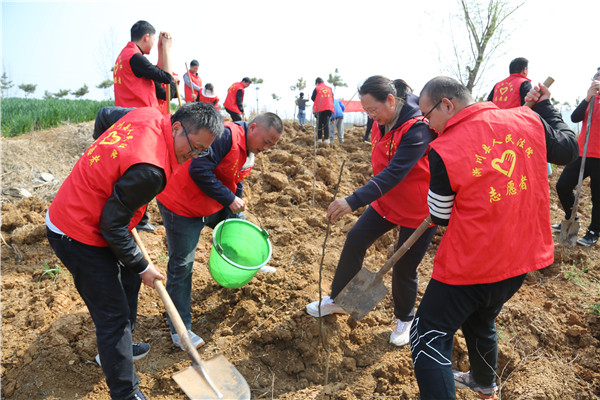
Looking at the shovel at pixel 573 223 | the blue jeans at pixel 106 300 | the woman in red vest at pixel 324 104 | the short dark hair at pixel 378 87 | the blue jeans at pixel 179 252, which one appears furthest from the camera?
the woman in red vest at pixel 324 104

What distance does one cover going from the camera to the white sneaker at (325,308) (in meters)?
2.79

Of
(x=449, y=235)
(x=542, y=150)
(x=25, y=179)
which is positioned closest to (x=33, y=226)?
(x=25, y=179)

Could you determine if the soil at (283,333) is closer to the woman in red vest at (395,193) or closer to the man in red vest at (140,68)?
the woman in red vest at (395,193)

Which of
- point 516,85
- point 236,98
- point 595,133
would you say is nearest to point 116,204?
point 516,85

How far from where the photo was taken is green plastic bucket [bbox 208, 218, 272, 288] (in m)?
2.64

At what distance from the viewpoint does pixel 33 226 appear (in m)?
4.12

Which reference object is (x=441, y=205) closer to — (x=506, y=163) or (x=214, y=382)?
(x=506, y=163)

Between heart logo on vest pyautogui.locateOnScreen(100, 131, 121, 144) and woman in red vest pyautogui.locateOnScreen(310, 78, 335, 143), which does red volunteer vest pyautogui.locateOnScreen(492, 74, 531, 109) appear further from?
heart logo on vest pyautogui.locateOnScreen(100, 131, 121, 144)

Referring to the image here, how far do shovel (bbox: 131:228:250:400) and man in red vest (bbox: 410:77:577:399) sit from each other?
38.3 inches

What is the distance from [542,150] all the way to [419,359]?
1.14 meters

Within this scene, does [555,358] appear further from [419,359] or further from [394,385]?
[419,359]

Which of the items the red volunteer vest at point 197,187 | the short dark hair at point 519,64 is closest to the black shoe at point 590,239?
the short dark hair at point 519,64

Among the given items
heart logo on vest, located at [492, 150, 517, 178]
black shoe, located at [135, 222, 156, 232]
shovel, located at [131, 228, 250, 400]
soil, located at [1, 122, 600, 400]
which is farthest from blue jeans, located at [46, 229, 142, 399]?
black shoe, located at [135, 222, 156, 232]

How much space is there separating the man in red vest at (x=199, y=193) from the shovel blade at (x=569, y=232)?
13.0ft
